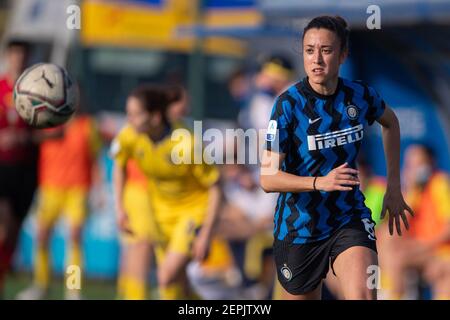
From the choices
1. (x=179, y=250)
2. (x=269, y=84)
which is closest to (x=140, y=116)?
(x=179, y=250)

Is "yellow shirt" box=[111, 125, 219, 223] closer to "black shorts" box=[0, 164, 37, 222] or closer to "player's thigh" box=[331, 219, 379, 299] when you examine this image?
"black shorts" box=[0, 164, 37, 222]

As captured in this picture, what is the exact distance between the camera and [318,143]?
6.68 metres

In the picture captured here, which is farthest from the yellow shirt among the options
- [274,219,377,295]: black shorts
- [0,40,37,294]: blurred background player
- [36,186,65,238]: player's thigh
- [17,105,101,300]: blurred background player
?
[36,186,65,238]: player's thigh

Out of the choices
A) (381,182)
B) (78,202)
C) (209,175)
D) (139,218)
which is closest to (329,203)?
(209,175)

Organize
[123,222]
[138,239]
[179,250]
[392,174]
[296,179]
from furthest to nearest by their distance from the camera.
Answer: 1. [138,239]
2. [123,222]
3. [179,250]
4. [392,174]
5. [296,179]

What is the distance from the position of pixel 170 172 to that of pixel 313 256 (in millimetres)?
3272

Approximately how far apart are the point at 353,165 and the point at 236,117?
37.2 ft

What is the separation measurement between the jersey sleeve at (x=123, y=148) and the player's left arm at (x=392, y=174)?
3.40 meters

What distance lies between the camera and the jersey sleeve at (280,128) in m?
6.61

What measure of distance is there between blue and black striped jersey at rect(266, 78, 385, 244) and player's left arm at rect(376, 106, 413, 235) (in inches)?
5.0

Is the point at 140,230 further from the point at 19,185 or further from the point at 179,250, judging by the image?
the point at 179,250

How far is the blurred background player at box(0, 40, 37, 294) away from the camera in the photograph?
11070 mm

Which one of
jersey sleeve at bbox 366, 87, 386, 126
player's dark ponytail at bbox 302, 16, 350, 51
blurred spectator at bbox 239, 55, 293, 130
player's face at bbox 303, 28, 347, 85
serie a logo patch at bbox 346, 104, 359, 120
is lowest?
serie a logo patch at bbox 346, 104, 359, 120

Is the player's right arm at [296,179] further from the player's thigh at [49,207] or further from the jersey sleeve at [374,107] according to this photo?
the player's thigh at [49,207]
